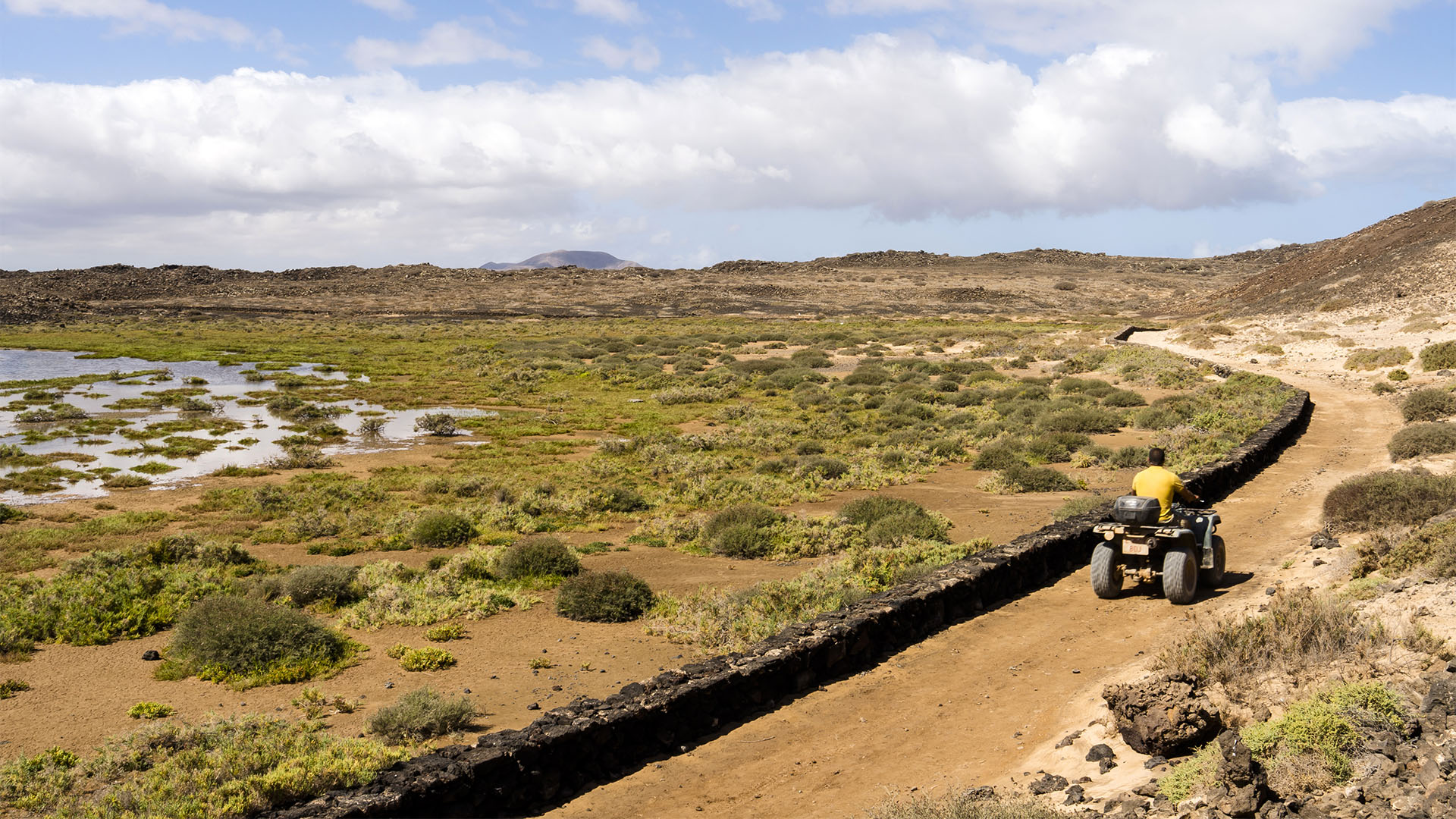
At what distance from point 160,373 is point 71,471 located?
27.0m

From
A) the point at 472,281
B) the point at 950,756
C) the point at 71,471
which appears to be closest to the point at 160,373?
the point at 71,471

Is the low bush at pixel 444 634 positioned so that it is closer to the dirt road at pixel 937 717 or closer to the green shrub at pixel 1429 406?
the dirt road at pixel 937 717

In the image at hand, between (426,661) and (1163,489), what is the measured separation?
32.4 feet

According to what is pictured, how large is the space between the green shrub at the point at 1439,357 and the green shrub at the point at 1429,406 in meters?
11.2

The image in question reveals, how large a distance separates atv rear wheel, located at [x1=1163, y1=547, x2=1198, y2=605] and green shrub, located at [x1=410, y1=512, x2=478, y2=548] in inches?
505

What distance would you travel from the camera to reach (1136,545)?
1223 centimetres

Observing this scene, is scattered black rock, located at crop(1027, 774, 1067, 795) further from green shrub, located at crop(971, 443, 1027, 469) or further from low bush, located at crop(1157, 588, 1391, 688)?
green shrub, located at crop(971, 443, 1027, 469)

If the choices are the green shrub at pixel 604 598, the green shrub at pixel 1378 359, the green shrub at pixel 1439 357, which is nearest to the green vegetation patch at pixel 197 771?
the green shrub at pixel 604 598

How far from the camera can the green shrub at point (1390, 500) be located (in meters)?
13.7

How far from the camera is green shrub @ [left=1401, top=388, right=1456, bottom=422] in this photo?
2598cm

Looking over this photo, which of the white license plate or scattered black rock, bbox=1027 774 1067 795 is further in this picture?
the white license plate

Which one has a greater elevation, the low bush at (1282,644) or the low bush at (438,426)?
the low bush at (1282,644)

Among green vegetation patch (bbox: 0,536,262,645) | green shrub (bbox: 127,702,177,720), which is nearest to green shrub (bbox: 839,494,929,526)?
green vegetation patch (bbox: 0,536,262,645)

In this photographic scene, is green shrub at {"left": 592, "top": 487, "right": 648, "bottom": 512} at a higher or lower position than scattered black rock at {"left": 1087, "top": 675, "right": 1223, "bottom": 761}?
lower
